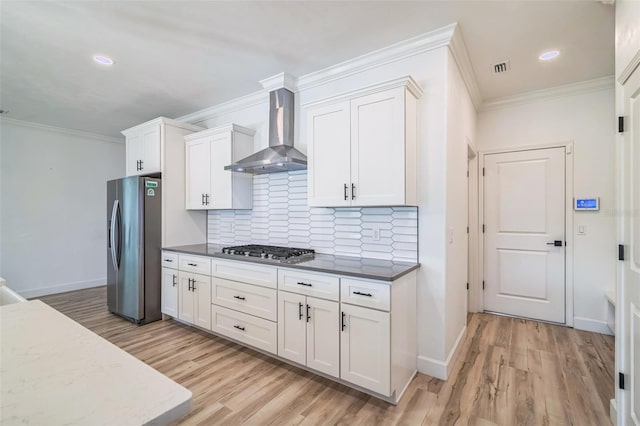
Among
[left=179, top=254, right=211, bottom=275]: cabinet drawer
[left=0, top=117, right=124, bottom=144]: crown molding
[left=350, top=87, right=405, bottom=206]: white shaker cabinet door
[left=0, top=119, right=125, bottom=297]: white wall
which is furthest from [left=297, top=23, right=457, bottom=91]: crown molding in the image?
[left=0, top=119, right=125, bottom=297]: white wall

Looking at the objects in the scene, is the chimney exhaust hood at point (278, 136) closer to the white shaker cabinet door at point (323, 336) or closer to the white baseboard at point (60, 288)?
the white shaker cabinet door at point (323, 336)

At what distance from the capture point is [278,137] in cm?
320

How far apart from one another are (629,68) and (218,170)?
11.5ft

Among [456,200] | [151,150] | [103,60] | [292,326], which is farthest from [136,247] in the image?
[456,200]

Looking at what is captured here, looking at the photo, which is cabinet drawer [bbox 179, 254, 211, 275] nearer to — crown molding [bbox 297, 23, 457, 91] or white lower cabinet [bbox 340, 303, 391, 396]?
white lower cabinet [bbox 340, 303, 391, 396]

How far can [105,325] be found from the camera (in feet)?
11.4

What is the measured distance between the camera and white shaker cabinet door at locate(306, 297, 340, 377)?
85.3 inches

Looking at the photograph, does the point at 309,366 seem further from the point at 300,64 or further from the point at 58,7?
the point at 58,7

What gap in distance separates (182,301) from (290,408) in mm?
1973

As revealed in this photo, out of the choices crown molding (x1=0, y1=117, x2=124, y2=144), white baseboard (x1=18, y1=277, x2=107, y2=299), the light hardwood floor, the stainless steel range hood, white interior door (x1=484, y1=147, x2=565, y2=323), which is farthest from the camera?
white baseboard (x1=18, y1=277, x2=107, y2=299)

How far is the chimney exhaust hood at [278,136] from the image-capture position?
3.01 meters

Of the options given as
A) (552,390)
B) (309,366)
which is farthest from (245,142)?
(552,390)

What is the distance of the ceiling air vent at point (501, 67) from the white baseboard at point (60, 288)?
678cm

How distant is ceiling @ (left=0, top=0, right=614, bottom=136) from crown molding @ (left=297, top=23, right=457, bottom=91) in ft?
0.21
